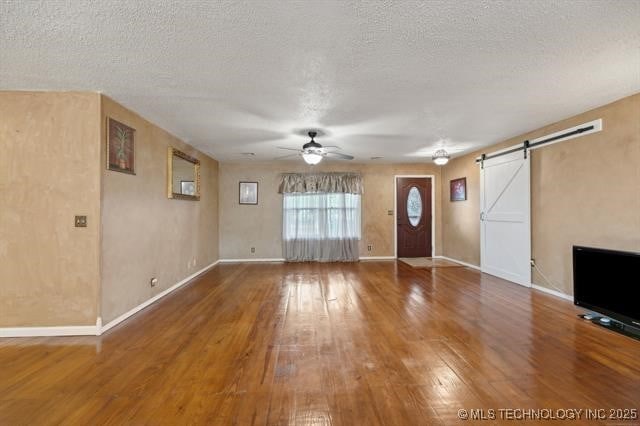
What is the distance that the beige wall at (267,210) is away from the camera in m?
6.99

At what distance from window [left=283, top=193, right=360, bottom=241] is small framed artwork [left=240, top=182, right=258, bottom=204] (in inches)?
30.3

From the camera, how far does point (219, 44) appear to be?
207 cm

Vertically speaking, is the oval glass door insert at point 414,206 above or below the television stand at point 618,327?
above

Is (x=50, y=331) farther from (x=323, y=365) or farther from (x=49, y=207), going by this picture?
(x=323, y=365)

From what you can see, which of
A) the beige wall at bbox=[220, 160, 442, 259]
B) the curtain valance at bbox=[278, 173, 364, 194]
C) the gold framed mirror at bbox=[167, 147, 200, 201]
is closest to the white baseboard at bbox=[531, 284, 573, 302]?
the beige wall at bbox=[220, 160, 442, 259]

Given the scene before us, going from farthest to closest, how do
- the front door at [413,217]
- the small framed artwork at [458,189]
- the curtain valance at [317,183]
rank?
the front door at [413,217], the curtain valance at [317,183], the small framed artwork at [458,189]

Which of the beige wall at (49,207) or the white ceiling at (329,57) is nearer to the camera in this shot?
the white ceiling at (329,57)

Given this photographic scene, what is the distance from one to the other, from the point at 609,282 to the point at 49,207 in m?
5.98

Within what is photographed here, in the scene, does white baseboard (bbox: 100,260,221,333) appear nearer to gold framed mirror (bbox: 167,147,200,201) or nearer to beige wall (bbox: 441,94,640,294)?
gold framed mirror (bbox: 167,147,200,201)

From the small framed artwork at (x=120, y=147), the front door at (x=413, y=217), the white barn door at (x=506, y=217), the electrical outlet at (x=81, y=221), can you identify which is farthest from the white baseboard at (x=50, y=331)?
the front door at (x=413, y=217)

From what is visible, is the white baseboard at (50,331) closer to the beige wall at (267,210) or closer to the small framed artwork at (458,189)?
the beige wall at (267,210)

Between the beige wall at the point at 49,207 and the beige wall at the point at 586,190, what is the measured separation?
5.78m

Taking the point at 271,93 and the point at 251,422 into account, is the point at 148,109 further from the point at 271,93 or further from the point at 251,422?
the point at 251,422

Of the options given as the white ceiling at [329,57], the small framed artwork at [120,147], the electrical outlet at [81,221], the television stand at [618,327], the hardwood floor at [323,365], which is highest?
the white ceiling at [329,57]
